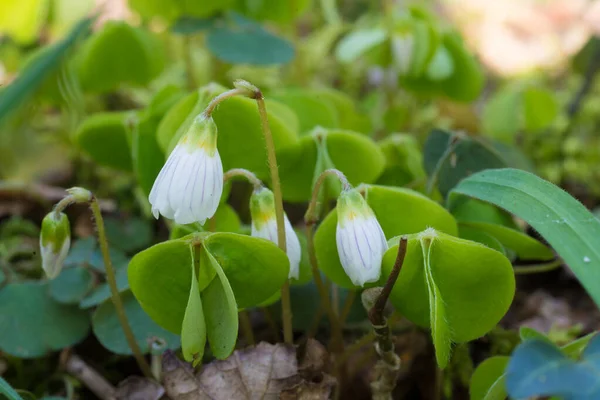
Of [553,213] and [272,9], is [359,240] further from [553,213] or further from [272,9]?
[272,9]

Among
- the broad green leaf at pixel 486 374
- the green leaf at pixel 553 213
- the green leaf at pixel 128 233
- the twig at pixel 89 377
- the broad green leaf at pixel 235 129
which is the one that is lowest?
the twig at pixel 89 377

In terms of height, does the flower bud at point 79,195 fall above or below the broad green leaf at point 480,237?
above

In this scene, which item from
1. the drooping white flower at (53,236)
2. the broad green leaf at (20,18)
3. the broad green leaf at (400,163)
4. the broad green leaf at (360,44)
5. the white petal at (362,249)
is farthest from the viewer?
the broad green leaf at (20,18)

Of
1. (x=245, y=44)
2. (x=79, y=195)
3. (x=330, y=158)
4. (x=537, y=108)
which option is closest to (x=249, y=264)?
(x=79, y=195)

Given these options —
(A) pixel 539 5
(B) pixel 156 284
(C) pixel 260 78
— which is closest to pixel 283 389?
(B) pixel 156 284

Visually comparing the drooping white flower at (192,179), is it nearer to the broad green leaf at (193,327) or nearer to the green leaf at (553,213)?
the broad green leaf at (193,327)

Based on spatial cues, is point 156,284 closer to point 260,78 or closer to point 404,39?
point 404,39

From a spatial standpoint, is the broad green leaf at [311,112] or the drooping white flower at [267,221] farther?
the broad green leaf at [311,112]

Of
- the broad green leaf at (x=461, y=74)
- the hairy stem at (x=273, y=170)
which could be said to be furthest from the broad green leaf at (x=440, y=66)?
the hairy stem at (x=273, y=170)

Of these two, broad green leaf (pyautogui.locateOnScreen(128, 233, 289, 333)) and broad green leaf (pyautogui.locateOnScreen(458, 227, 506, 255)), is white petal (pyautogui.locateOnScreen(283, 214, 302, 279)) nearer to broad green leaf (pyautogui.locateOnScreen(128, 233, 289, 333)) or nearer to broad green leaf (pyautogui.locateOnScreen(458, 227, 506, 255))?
broad green leaf (pyautogui.locateOnScreen(128, 233, 289, 333))
